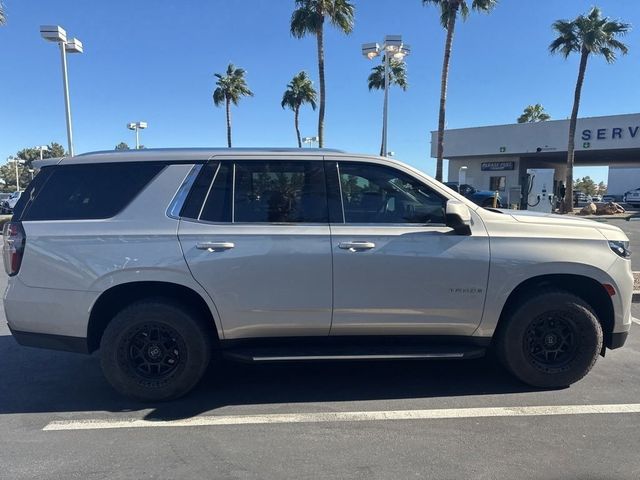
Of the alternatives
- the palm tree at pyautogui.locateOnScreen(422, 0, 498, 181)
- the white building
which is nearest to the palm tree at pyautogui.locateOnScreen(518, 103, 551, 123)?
the white building

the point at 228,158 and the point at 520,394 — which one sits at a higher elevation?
the point at 228,158

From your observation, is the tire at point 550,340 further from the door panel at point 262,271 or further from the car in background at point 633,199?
the car in background at point 633,199

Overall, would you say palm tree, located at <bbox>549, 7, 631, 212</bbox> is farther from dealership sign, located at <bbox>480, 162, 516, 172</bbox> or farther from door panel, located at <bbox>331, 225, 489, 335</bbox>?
door panel, located at <bbox>331, 225, 489, 335</bbox>

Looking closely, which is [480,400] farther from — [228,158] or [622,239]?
[228,158]

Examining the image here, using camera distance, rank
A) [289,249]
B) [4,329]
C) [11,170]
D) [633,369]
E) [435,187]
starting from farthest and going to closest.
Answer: [11,170] < [4,329] < [633,369] < [435,187] < [289,249]

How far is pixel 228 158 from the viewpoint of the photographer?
3.89 m

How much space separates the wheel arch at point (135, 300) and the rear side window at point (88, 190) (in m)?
0.60

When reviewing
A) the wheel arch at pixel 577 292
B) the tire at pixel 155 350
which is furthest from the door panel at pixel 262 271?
the wheel arch at pixel 577 292

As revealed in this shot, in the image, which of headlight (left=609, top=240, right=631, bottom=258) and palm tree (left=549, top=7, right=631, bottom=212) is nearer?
headlight (left=609, top=240, right=631, bottom=258)

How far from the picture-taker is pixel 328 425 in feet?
11.5

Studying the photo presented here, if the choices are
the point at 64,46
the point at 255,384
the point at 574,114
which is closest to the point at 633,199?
the point at 574,114

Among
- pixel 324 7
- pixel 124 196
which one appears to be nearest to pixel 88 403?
pixel 124 196

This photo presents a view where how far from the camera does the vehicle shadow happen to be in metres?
3.88

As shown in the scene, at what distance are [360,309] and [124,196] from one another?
6.65 ft
